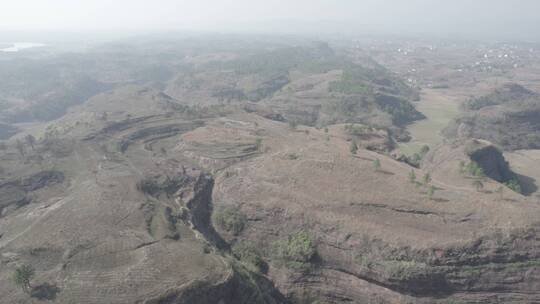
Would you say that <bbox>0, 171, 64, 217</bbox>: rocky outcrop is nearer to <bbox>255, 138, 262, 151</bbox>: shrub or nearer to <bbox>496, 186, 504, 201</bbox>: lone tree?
<bbox>255, 138, 262, 151</bbox>: shrub

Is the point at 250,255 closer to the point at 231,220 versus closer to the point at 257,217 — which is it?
the point at 257,217

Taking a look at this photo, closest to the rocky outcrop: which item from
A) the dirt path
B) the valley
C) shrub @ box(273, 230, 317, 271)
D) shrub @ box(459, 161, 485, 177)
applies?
the valley

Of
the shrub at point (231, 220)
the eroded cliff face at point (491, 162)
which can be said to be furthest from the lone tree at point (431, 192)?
the eroded cliff face at point (491, 162)

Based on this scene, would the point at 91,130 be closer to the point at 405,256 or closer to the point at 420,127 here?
the point at 405,256

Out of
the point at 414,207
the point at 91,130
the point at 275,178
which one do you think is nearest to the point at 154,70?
the point at 91,130

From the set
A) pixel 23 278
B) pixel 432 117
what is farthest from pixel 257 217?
pixel 432 117
